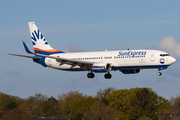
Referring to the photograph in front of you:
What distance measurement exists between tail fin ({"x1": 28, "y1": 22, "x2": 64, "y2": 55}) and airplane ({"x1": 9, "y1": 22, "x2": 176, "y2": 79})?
77 centimetres

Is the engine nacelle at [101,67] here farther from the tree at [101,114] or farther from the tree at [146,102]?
the tree at [146,102]

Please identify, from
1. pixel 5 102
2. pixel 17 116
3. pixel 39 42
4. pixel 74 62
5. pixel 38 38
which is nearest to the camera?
pixel 74 62

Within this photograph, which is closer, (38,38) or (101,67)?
(101,67)

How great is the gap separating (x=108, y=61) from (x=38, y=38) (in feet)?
74.2

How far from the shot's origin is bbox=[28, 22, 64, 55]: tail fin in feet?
275

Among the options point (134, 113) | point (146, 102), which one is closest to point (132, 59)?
point (134, 113)

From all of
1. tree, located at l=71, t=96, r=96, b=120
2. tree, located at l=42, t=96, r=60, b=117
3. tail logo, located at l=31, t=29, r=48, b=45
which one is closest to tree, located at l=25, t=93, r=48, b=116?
tree, located at l=42, t=96, r=60, b=117

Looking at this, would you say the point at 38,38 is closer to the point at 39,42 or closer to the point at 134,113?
the point at 39,42

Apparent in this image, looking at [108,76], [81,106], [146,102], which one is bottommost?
[108,76]

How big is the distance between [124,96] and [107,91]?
13703 mm

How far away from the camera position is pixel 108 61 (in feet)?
Answer: 234

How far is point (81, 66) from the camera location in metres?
75.5

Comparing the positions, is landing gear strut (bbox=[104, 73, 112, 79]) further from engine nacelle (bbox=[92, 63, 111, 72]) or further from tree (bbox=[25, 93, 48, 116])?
tree (bbox=[25, 93, 48, 116])

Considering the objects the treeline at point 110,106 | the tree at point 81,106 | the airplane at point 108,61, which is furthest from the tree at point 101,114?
the airplane at point 108,61
